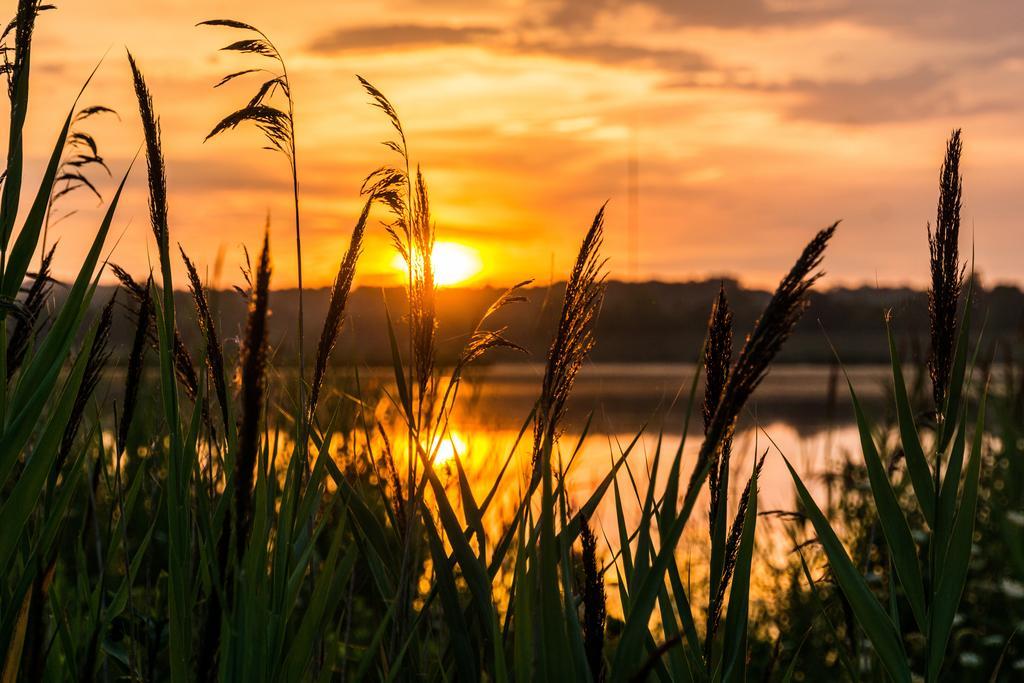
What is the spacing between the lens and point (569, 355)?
1281 millimetres

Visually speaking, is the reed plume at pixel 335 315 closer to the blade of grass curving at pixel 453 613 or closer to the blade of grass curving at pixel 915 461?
the blade of grass curving at pixel 453 613

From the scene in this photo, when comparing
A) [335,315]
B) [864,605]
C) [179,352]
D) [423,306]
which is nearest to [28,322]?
[179,352]

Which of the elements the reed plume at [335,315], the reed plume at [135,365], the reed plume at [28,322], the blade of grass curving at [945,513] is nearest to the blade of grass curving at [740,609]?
the blade of grass curving at [945,513]

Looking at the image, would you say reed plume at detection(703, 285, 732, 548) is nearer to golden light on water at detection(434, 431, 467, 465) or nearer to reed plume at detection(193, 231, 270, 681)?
golden light on water at detection(434, 431, 467, 465)

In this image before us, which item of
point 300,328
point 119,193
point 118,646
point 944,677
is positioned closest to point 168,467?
point 300,328

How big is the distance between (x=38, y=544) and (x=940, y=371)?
139 centimetres

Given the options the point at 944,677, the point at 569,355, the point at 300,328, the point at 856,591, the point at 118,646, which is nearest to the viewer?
the point at 569,355

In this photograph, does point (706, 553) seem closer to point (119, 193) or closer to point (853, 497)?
point (853, 497)

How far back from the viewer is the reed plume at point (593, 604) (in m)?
1.15

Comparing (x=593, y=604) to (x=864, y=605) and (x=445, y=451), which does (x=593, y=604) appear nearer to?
(x=864, y=605)

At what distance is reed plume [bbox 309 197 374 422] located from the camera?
149 cm

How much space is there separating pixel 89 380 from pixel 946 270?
1.36m

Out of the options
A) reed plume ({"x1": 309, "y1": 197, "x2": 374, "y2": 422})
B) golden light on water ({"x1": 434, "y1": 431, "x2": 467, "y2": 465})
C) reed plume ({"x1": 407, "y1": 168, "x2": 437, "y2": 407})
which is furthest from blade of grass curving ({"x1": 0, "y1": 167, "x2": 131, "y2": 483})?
golden light on water ({"x1": 434, "y1": 431, "x2": 467, "y2": 465})

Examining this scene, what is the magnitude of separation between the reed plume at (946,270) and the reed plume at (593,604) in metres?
0.65
